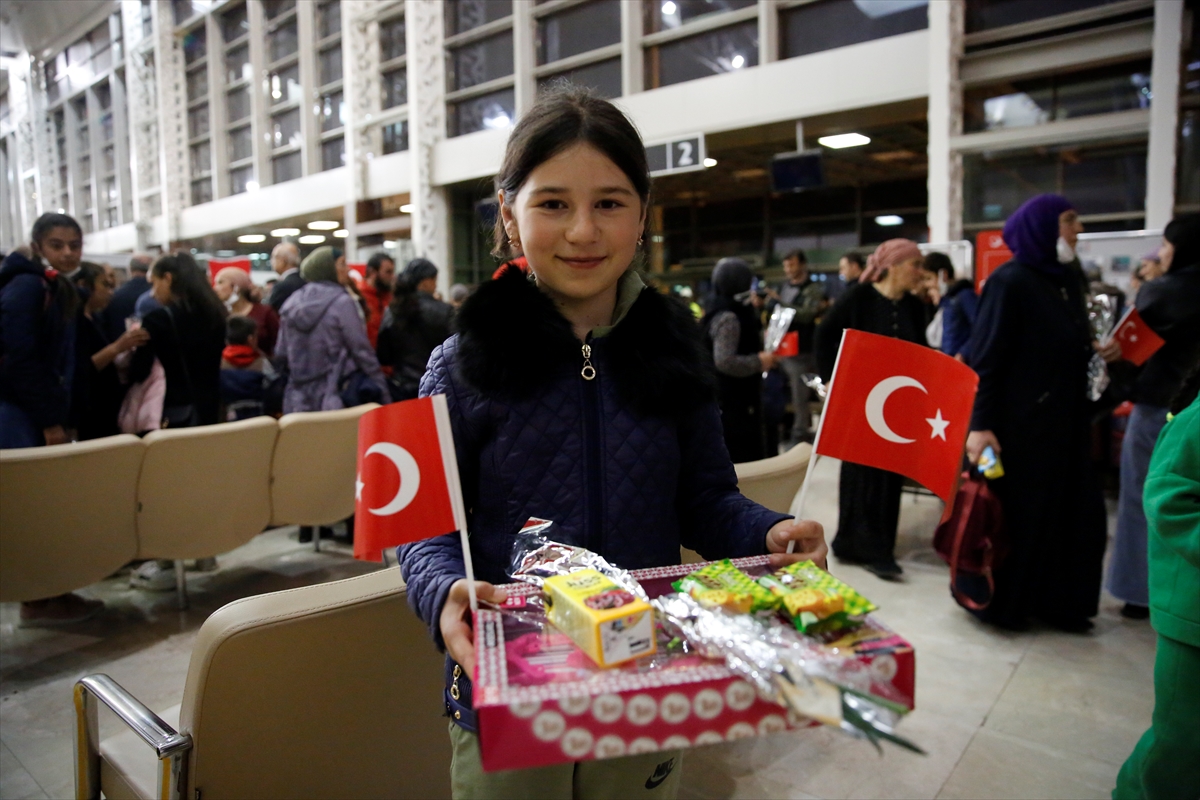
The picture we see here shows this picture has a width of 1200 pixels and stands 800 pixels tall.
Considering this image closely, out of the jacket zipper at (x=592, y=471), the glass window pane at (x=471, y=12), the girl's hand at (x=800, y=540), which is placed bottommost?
the girl's hand at (x=800, y=540)

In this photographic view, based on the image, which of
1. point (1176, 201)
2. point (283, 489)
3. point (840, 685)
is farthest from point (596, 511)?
point (1176, 201)

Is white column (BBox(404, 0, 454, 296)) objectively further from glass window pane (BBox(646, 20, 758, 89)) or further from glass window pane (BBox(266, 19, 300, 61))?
glass window pane (BBox(646, 20, 758, 89))

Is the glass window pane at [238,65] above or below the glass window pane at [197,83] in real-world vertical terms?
above

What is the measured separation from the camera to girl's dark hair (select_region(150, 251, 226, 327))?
12.7 feet

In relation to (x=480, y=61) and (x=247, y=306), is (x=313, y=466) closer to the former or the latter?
(x=247, y=306)

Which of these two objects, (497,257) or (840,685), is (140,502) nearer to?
(497,257)

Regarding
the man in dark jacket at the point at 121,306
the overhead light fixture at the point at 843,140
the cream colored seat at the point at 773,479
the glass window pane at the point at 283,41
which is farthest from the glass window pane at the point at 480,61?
the cream colored seat at the point at 773,479

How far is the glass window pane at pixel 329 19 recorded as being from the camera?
37.8 feet

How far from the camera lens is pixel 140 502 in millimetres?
2908

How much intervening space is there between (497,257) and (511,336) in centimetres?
33

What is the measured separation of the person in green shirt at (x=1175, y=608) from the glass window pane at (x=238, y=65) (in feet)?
38.5

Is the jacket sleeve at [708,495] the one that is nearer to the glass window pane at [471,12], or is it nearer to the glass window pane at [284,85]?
the glass window pane at [471,12]

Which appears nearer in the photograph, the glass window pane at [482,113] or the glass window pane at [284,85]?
the glass window pane at [482,113]

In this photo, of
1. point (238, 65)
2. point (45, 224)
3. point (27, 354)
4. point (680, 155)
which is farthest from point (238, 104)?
point (27, 354)
